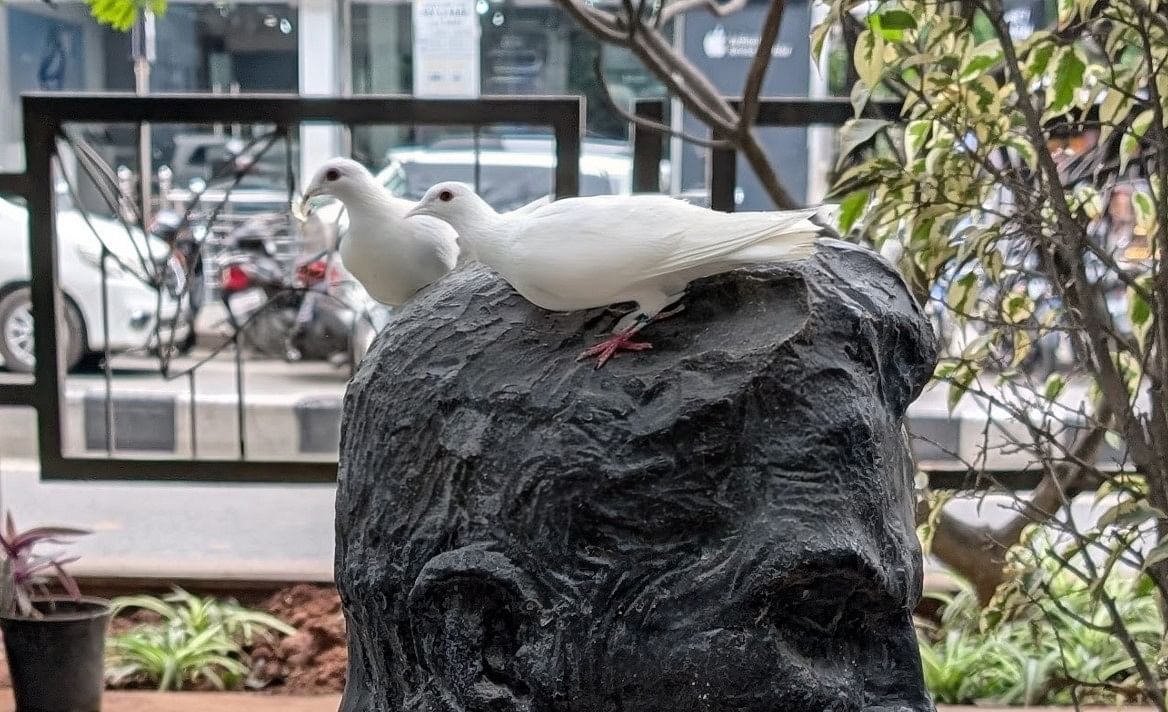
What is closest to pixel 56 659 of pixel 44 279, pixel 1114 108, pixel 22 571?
pixel 22 571

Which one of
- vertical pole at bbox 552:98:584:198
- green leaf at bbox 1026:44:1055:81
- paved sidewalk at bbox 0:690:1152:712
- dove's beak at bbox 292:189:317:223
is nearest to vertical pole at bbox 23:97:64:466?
paved sidewalk at bbox 0:690:1152:712

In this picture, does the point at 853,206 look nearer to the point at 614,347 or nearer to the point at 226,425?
the point at 614,347

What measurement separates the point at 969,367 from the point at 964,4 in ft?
1.97

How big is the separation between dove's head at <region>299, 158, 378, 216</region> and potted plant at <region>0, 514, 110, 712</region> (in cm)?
151

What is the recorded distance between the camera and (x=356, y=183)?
1.56m

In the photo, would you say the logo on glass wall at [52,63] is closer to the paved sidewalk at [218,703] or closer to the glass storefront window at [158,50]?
the glass storefront window at [158,50]

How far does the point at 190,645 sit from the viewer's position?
2979 mm

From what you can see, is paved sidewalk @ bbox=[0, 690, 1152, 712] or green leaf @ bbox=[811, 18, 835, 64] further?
paved sidewalk @ bbox=[0, 690, 1152, 712]

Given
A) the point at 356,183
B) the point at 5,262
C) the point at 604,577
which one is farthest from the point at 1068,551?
the point at 5,262

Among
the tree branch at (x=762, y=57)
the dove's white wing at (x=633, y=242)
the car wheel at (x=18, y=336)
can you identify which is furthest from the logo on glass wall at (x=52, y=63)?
the dove's white wing at (x=633, y=242)

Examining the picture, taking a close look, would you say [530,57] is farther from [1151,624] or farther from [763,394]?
[763,394]

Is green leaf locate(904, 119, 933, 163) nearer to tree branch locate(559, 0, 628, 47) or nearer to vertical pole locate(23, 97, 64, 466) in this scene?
tree branch locate(559, 0, 628, 47)

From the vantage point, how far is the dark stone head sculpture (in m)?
1.21

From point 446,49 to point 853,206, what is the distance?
185cm
